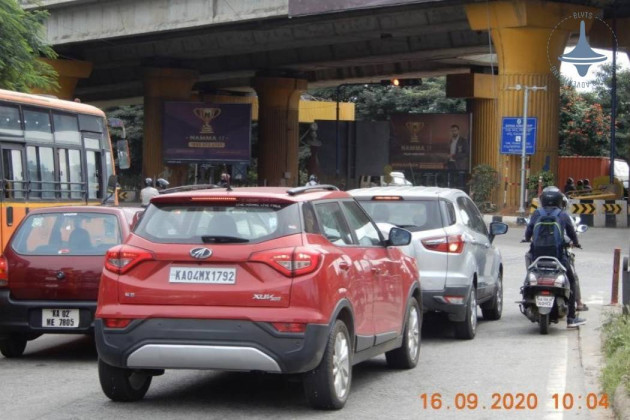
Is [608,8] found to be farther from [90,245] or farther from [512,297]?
[90,245]

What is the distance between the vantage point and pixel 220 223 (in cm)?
823

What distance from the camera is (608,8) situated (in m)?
40.2

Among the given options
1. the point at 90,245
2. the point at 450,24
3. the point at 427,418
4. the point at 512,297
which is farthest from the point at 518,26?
the point at 427,418

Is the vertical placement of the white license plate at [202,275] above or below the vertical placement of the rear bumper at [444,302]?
above

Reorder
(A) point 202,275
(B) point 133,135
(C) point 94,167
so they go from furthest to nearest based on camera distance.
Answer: (B) point 133,135 < (C) point 94,167 < (A) point 202,275

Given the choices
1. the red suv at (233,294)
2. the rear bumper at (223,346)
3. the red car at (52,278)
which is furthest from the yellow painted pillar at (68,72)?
the rear bumper at (223,346)

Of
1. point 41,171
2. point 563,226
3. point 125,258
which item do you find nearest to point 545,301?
point 563,226

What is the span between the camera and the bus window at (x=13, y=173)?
16250mm

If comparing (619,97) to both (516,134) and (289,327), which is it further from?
(289,327)

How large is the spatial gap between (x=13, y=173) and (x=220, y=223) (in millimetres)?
9005

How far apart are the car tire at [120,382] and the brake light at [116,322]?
396 millimetres

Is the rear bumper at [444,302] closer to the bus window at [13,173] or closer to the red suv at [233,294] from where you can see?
the red suv at [233,294]

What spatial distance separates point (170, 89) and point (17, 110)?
40220 mm

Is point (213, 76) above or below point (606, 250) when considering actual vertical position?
above
